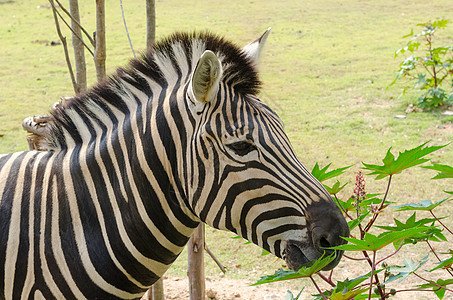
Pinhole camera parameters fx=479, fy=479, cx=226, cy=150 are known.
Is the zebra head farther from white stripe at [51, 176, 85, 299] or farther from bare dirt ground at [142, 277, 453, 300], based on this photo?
bare dirt ground at [142, 277, 453, 300]

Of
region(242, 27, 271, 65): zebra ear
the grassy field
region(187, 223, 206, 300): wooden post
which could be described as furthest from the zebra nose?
region(187, 223, 206, 300): wooden post

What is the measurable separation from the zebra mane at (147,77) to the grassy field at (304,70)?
368mm

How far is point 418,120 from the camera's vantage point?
9.47 m

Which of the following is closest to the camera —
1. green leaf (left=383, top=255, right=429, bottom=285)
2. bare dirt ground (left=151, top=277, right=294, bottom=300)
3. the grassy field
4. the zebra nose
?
green leaf (left=383, top=255, right=429, bottom=285)

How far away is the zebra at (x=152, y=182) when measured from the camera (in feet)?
7.00

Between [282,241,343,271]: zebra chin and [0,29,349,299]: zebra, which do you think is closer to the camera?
[282,241,343,271]: zebra chin

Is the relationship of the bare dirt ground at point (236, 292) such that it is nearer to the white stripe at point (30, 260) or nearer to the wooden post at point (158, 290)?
the wooden post at point (158, 290)

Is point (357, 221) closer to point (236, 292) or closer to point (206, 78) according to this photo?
point (206, 78)

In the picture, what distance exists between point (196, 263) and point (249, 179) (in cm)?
221

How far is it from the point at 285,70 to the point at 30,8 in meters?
13.9

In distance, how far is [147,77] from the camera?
8.14 feet

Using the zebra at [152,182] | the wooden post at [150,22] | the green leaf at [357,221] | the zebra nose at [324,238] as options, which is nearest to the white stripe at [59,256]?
the zebra at [152,182]

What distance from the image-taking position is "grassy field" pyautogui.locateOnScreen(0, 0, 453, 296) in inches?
317

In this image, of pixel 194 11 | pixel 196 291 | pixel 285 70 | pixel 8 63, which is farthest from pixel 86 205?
pixel 194 11
